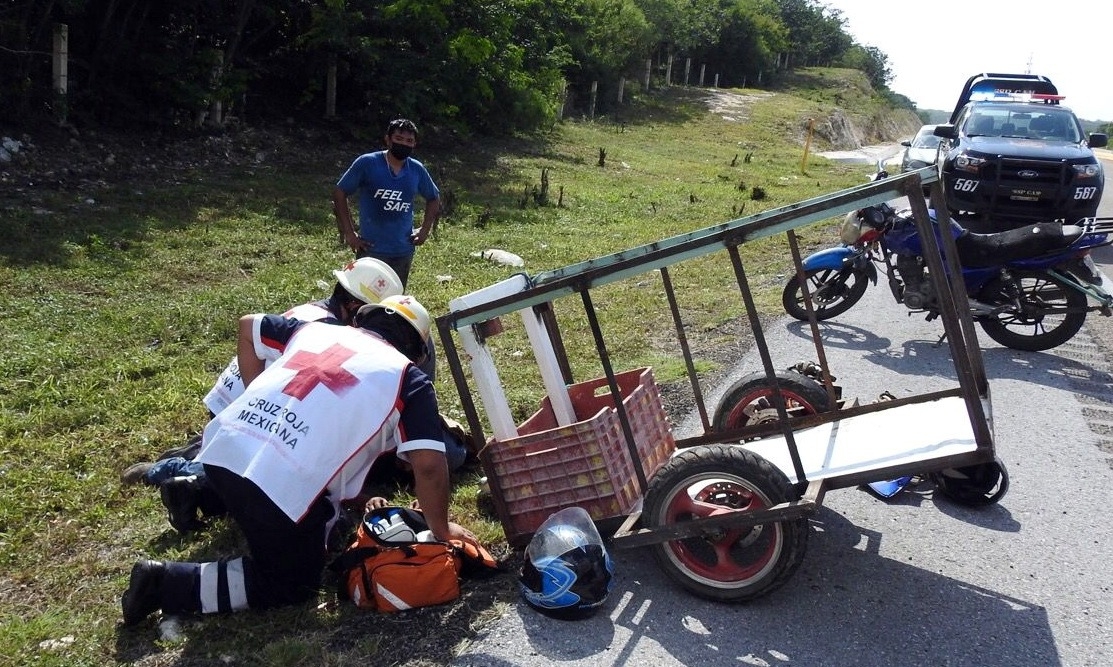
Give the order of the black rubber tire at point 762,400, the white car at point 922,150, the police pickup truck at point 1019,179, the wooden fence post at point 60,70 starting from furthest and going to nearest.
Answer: the white car at point 922,150 → the wooden fence post at point 60,70 → the police pickup truck at point 1019,179 → the black rubber tire at point 762,400

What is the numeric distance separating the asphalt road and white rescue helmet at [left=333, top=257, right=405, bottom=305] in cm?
167

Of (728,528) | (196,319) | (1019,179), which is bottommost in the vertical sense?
(196,319)

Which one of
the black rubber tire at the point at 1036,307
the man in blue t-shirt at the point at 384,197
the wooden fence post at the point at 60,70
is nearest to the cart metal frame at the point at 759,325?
the man in blue t-shirt at the point at 384,197

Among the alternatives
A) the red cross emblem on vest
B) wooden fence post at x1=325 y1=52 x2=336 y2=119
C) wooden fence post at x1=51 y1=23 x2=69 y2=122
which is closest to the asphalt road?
the red cross emblem on vest

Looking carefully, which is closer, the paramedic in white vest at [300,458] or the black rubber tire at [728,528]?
the paramedic in white vest at [300,458]

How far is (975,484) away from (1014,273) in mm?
3390

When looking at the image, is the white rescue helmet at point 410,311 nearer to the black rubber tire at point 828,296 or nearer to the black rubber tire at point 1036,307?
the black rubber tire at point 828,296

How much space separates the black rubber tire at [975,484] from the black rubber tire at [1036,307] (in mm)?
3229

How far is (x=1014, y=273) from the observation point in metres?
6.91

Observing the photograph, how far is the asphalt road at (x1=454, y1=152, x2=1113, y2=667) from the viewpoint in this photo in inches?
121

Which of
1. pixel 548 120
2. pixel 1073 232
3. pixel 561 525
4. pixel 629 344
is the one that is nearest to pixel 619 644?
pixel 561 525

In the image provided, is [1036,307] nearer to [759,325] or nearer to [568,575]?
[759,325]

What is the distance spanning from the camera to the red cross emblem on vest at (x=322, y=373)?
3143 millimetres

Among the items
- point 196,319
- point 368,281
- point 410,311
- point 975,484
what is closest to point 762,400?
point 975,484
